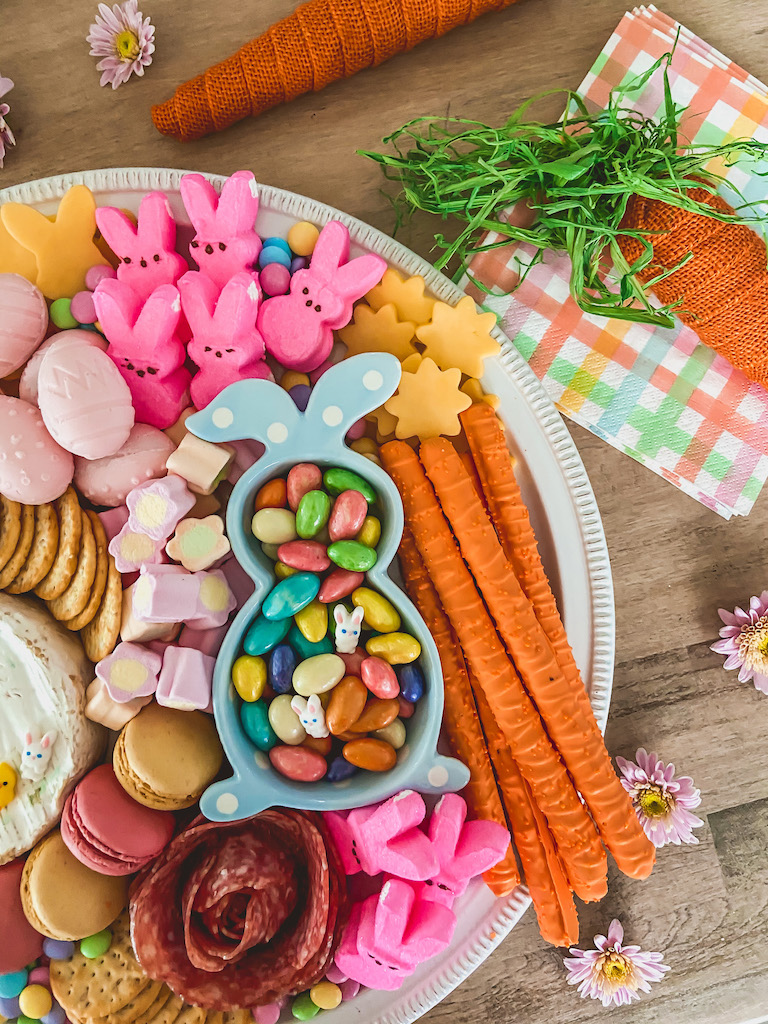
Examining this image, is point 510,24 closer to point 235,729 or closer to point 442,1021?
point 235,729

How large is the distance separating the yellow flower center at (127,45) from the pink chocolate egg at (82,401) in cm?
49

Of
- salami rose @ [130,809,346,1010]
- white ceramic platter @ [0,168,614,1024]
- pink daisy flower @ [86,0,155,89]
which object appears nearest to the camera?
salami rose @ [130,809,346,1010]

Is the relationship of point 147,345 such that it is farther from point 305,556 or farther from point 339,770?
point 339,770

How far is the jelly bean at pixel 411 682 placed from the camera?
0.78 metres

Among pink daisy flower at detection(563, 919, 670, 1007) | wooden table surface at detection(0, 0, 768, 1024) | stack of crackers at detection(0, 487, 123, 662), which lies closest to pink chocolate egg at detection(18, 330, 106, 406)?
stack of crackers at detection(0, 487, 123, 662)

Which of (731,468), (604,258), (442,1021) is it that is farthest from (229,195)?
(442,1021)

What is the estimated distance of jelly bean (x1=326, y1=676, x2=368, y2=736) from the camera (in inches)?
29.4

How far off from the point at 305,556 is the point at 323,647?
11 centimetres

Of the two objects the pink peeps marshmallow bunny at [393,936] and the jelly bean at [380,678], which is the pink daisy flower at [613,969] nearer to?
the pink peeps marshmallow bunny at [393,936]

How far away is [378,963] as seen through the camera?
2.48 ft

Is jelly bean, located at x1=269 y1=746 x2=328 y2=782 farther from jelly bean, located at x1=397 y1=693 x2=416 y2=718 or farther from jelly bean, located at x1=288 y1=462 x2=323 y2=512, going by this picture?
jelly bean, located at x1=288 y1=462 x2=323 y2=512

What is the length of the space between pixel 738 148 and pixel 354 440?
2.01ft

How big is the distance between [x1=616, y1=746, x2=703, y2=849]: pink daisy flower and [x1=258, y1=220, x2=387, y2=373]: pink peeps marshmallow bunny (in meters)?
0.73

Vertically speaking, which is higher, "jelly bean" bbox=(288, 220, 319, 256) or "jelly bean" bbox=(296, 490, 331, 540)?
"jelly bean" bbox=(288, 220, 319, 256)
